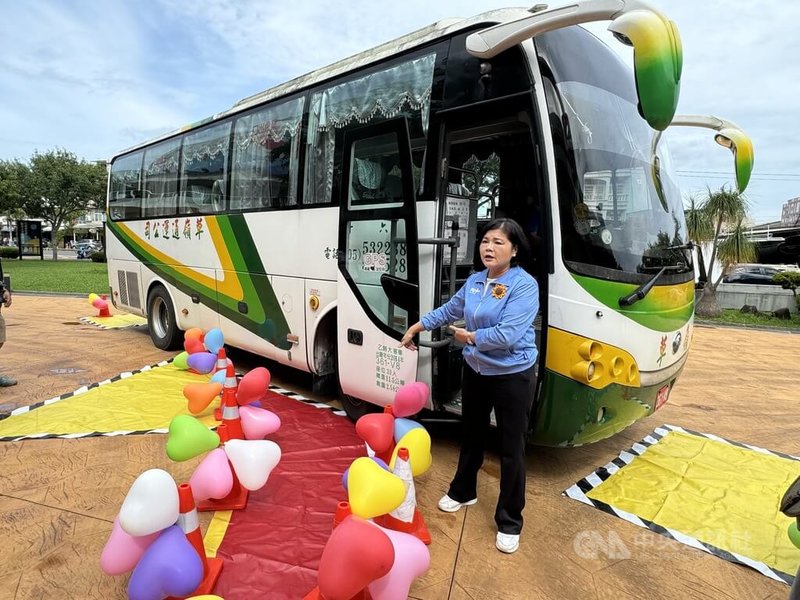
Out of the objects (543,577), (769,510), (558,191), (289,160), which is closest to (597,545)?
(543,577)

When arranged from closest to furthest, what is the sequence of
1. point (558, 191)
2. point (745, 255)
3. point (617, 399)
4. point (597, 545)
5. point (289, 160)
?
1. point (597, 545)
2. point (558, 191)
3. point (617, 399)
4. point (289, 160)
5. point (745, 255)

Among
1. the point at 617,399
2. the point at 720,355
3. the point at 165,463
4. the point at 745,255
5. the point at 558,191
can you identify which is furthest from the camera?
the point at 745,255

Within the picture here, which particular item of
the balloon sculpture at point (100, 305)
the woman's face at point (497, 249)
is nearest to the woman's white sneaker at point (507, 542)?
the woman's face at point (497, 249)

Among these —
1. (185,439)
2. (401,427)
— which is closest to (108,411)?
(185,439)

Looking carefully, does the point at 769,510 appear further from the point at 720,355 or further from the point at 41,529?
the point at 720,355

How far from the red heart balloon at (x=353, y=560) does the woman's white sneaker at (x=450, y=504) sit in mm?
1272

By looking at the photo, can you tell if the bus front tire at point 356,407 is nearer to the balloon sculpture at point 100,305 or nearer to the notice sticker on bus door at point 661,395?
the notice sticker on bus door at point 661,395

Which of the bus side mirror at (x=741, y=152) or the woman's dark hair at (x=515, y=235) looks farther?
the bus side mirror at (x=741, y=152)

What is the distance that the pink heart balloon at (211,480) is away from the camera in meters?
2.75

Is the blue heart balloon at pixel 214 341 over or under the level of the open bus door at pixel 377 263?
under

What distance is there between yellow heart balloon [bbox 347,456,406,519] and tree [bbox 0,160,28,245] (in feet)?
101

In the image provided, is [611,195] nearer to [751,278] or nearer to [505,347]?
[505,347]

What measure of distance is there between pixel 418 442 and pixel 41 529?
7.44 feet

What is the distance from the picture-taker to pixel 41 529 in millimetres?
2826
